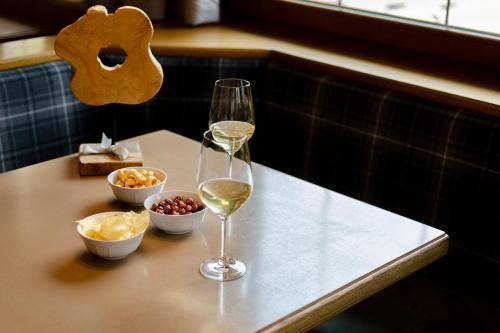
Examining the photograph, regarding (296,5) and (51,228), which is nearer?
(51,228)

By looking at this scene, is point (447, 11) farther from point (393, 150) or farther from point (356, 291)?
point (356, 291)

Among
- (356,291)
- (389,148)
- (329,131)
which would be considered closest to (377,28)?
(329,131)

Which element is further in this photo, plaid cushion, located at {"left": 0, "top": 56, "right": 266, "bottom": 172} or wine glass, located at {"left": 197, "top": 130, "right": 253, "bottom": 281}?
plaid cushion, located at {"left": 0, "top": 56, "right": 266, "bottom": 172}

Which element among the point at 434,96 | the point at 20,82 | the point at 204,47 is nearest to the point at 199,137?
the point at 204,47

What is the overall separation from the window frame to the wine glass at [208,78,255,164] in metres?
1.19

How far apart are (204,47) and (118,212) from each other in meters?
1.29

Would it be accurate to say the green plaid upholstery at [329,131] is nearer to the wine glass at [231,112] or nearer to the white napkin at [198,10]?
the white napkin at [198,10]

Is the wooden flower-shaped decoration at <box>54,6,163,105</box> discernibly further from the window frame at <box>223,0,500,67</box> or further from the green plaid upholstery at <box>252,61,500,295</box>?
the window frame at <box>223,0,500,67</box>

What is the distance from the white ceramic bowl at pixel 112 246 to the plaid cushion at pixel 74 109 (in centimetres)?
106

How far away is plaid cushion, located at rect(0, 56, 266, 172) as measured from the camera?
2.44 metres

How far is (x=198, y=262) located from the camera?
136 centimetres

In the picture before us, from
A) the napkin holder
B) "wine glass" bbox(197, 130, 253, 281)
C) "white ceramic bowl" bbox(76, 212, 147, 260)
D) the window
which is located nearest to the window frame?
the window

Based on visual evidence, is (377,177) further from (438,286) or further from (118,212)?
(118,212)

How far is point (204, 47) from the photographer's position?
2.65m
